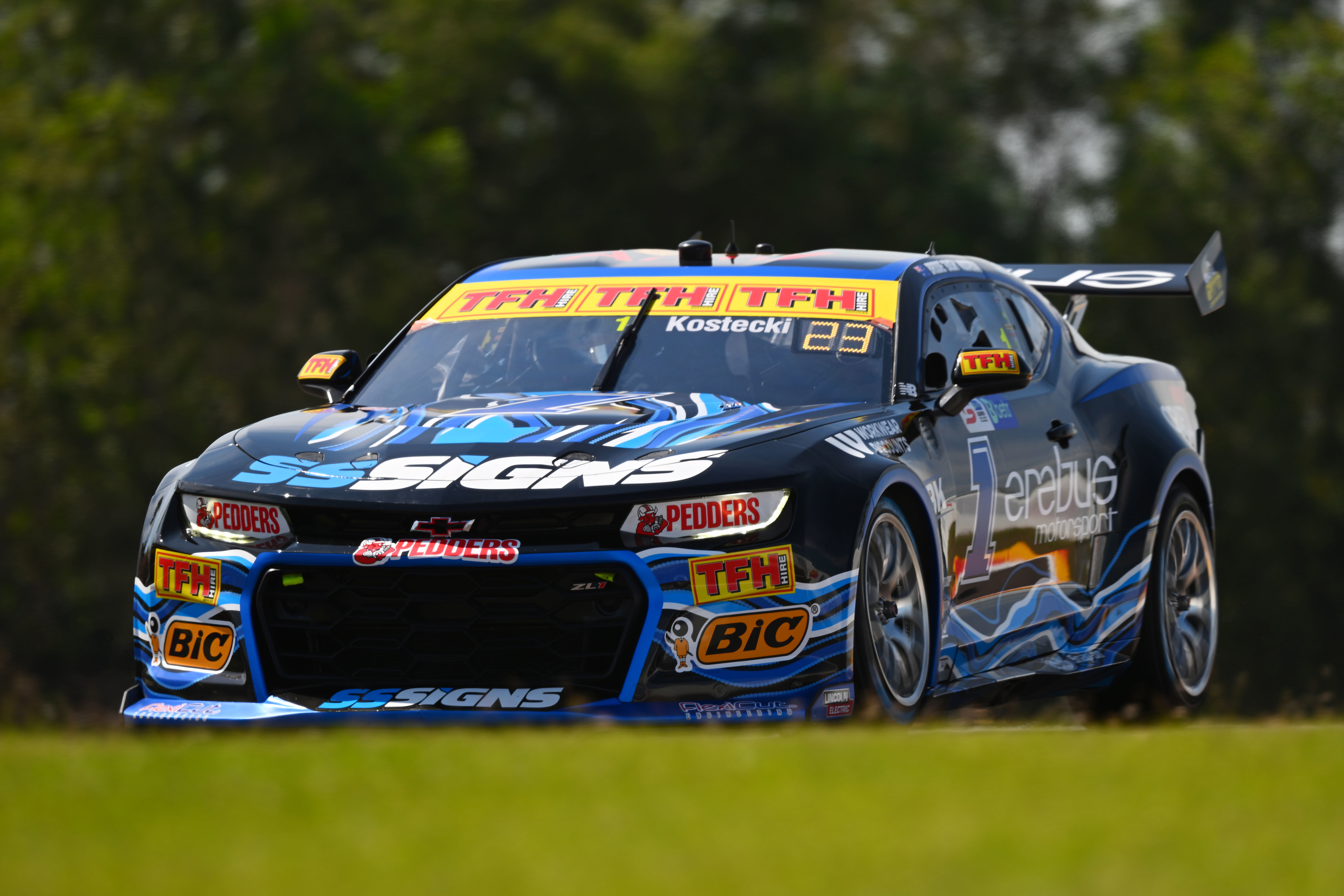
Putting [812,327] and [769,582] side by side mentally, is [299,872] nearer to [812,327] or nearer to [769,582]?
[769,582]

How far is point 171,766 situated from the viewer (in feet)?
16.2

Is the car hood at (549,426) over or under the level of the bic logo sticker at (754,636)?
over

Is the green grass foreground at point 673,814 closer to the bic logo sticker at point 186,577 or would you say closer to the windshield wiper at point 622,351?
the bic logo sticker at point 186,577

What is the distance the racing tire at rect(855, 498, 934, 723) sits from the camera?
6.52 m

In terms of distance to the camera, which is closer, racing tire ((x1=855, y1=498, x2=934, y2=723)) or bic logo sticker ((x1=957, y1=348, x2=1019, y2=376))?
racing tire ((x1=855, y1=498, x2=934, y2=723))

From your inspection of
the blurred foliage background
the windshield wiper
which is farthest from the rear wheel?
the blurred foliage background

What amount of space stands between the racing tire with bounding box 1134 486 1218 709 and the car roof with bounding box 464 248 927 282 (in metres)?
1.64

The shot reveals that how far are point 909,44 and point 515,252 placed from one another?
18.9 ft

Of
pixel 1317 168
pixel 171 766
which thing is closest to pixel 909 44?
pixel 1317 168

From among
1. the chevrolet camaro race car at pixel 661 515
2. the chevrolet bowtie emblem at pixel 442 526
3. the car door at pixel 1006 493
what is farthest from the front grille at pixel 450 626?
the car door at pixel 1006 493

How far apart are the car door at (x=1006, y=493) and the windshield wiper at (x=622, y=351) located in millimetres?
993

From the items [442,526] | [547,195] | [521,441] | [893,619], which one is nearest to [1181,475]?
[893,619]

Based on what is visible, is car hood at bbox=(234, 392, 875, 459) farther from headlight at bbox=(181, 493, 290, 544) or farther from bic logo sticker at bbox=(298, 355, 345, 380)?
bic logo sticker at bbox=(298, 355, 345, 380)

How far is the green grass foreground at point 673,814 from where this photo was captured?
3.83 meters
